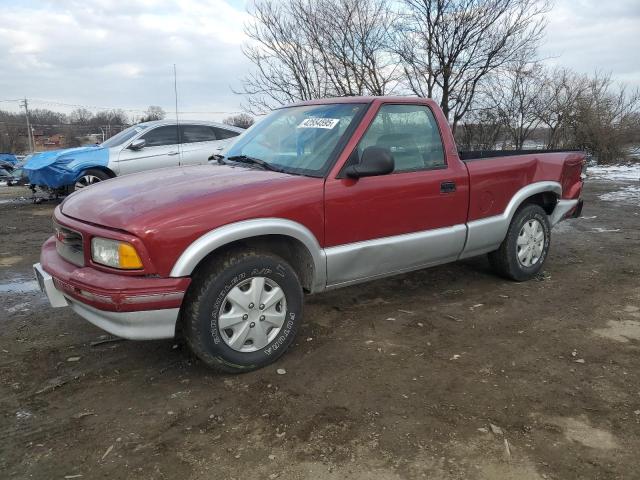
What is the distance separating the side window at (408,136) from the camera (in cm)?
386

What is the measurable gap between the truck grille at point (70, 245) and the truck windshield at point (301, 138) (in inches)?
55.2

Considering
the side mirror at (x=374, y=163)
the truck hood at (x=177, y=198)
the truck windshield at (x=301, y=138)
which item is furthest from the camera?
the truck windshield at (x=301, y=138)

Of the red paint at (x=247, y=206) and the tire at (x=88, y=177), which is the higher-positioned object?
the red paint at (x=247, y=206)

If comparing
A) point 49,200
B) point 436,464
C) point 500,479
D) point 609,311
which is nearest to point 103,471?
point 436,464

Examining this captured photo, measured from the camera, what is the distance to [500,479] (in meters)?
2.22

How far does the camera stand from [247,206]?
3.12 meters

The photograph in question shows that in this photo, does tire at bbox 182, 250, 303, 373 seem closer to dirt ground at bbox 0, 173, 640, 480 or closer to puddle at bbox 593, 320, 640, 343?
dirt ground at bbox 0, 173, 640, 480

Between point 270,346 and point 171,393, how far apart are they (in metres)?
0.66

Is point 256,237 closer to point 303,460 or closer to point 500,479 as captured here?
point 303,460

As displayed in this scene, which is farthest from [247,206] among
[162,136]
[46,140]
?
[46,140]

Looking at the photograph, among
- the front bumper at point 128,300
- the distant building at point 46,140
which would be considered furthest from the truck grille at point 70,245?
the distant building at point 46,140

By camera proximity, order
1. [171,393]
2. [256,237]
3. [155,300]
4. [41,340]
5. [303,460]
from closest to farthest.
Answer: [303,460], [155,300], [171,393], [256,237], [41,340]

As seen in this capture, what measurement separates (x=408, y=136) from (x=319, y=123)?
0.73 meters

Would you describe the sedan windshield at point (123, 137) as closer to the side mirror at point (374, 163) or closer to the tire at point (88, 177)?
the tire at point (88, 177)
